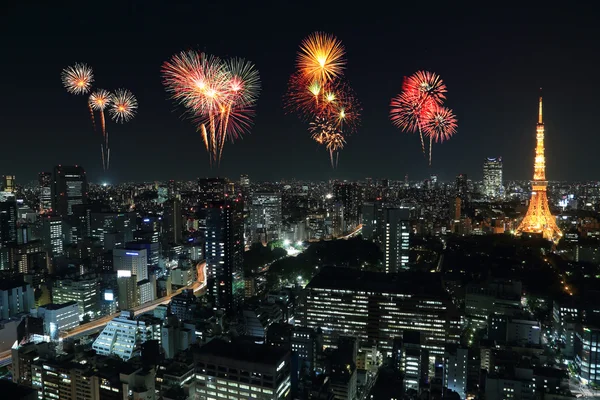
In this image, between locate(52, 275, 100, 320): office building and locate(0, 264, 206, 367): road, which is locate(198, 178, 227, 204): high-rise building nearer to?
locate(0, 264, 206, 367): road

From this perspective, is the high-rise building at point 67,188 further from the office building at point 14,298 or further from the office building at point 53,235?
the office building at point 14,298

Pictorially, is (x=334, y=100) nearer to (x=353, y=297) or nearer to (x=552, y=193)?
(x=353, y=297)

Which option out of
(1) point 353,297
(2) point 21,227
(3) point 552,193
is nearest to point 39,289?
(2) point 21,227

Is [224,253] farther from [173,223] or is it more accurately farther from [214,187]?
[173,223]

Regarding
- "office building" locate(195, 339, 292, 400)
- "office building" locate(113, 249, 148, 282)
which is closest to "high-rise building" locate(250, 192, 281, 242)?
"office building" locate(113, 249, 148, 282)

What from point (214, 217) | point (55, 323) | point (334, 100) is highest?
point (334, 100)

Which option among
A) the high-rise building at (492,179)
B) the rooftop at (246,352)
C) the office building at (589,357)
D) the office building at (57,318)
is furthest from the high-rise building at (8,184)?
the high-rise building at (492,179)
